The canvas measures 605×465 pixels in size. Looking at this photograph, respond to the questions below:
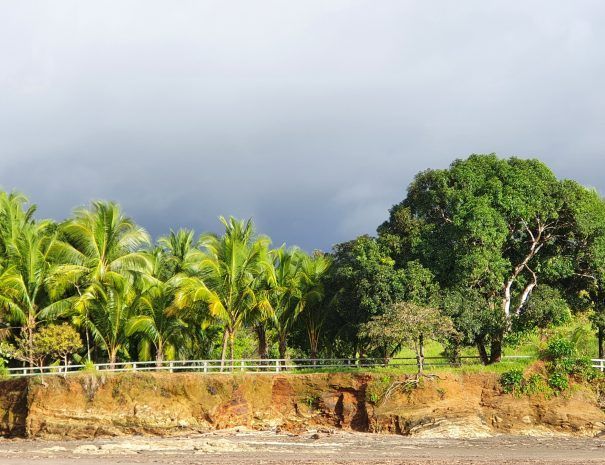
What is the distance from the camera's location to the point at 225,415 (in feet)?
111

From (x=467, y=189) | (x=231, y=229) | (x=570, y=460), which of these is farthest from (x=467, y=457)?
(x=231, y=229)

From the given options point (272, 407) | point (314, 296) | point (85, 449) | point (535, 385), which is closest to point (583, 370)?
point (535, 385)

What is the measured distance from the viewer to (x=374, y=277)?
118ft

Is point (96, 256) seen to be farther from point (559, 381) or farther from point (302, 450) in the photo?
point (559, 381)

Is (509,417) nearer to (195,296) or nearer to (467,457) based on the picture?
(467,457)

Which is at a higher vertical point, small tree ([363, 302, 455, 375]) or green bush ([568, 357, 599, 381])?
small tree ([363, 302, 455, 375])

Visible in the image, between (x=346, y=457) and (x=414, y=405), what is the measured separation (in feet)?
21.3

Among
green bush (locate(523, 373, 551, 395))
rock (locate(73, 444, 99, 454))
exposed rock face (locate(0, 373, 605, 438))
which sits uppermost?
green bush (locate(523, 373, 551, 395))

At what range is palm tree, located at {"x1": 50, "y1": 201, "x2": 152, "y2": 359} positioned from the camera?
1457 inches

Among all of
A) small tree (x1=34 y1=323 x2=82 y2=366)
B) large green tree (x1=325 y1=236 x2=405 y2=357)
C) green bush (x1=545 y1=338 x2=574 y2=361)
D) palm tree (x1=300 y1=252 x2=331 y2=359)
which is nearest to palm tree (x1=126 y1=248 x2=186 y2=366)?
small tree (x1=34 y1=323 x2=82 y2=366)

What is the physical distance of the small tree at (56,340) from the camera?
117ft

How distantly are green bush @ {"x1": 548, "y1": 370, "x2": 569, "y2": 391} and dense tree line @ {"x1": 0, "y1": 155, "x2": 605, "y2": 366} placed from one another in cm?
266

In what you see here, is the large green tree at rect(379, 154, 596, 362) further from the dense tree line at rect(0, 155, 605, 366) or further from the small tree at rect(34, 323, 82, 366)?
the small tree at rect(34, 323, 82, 366)

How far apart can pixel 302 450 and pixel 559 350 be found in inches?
501
